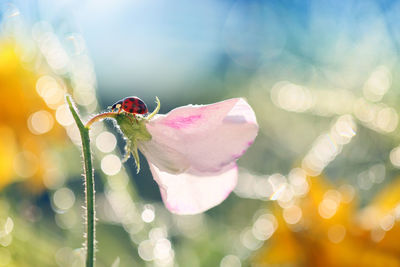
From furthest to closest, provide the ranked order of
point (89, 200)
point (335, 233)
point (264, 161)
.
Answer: point (264, 161)
point (335, 233)
point (89, 200)

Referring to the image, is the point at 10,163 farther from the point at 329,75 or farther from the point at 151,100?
the point at 151,100

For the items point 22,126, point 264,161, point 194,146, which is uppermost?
point 194,146

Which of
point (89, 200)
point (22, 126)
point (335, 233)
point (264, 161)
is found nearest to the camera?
point (89, 200)

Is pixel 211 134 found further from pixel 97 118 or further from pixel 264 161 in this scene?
pixel 264 161

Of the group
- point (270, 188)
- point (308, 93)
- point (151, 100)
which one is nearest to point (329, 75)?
point (308, 93)

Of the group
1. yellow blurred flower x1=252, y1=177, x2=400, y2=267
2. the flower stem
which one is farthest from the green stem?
yellow blurred flower x1=252, y1=177, x2=400, y2=267

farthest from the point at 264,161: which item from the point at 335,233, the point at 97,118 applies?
the point at 97,118
